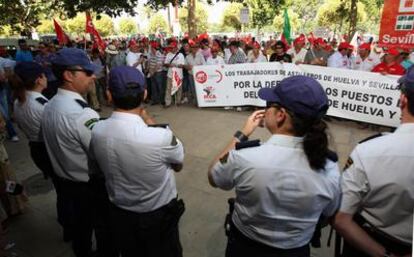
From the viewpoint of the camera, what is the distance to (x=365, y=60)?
8.08 metres

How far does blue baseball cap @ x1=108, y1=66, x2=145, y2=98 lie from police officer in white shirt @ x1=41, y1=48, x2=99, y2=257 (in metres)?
0.57

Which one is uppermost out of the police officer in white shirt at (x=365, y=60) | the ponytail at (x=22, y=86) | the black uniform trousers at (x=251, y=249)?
the ponytail at (x=22, y=86)

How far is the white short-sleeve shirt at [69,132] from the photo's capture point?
244 centimetres

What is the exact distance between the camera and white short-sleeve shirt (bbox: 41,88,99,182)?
2441 millimetres

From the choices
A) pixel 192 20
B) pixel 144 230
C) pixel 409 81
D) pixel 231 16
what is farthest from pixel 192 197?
pixel 231 16

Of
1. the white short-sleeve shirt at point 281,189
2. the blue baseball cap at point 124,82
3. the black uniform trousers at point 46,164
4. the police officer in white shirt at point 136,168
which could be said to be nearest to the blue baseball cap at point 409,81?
the white short-sleeve shirt at point 281,189

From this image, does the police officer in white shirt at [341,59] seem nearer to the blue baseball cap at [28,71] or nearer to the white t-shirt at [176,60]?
the white t-shirt at [176,60]

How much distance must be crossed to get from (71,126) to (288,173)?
1738 millimetres

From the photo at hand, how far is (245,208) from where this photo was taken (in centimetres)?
171

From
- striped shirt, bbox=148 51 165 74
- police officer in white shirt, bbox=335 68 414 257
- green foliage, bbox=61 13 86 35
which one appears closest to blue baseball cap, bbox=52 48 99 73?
police officer in white shirt, bbox=335 68 414 257

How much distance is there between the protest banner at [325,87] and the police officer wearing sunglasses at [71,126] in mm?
5718

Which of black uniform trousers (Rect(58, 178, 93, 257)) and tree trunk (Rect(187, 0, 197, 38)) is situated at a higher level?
tree trunk (Rect(187, 0, 197, 38))

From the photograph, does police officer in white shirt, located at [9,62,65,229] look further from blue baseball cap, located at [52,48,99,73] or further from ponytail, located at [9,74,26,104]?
blue baseball cap, located at [52,48,99,73]

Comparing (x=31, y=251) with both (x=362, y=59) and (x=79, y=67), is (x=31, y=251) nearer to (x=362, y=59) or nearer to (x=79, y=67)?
(x=79, y=67)
